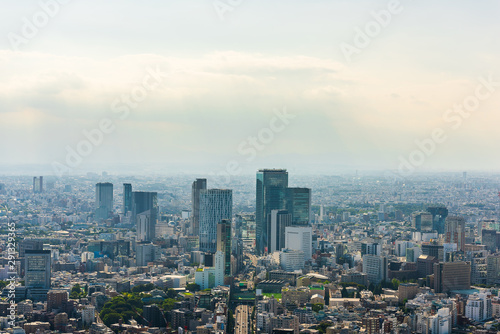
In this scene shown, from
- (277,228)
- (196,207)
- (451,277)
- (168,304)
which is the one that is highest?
(196,207)

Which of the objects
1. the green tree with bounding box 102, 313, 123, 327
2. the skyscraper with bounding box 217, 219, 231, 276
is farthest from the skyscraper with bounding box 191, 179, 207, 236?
the green tree with bounding box 102, 313, 123, 327

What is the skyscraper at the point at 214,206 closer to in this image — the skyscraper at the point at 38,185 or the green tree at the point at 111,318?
the green tree at the point at 111,318

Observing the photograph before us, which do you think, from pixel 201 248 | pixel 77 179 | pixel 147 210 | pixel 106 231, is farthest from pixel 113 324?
pixel 77 179

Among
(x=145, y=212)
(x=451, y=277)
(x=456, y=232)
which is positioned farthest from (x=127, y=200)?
(x=451, y=277)

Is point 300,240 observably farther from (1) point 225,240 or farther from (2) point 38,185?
(2) point 38,185

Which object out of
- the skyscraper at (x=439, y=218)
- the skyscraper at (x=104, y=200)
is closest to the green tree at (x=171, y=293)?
the skyscraper at (x=439, y=218)

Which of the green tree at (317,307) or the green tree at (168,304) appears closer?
the green tree at (168,304)
